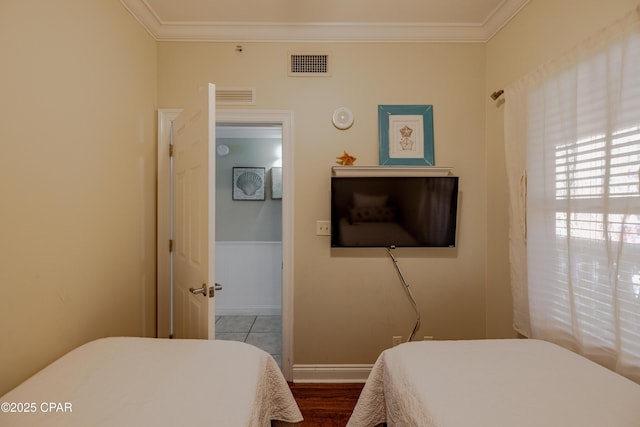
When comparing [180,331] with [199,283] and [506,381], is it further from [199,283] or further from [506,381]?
[506,381]

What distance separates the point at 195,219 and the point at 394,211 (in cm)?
135

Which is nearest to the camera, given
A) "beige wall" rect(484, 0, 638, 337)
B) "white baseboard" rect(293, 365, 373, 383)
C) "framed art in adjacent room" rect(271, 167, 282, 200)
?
"beige wall" rect(484, 0, 638, 337)

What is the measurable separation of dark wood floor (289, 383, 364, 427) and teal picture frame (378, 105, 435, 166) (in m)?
1.71

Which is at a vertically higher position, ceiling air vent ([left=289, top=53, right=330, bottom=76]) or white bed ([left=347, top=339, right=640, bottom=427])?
ceiling air vent ([left=289, top=53, right=330, bottom=76])

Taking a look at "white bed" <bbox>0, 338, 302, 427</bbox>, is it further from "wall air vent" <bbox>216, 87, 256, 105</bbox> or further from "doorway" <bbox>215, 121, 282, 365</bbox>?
"doorway" <bbox>215, 121, 282, 365</bbox>

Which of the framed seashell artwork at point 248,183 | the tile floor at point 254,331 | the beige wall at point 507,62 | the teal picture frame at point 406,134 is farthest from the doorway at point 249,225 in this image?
the beige wall at point 507,62

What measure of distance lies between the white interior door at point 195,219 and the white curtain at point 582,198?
175 centimetres

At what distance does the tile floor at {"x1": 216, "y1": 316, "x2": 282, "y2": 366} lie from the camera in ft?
9.97

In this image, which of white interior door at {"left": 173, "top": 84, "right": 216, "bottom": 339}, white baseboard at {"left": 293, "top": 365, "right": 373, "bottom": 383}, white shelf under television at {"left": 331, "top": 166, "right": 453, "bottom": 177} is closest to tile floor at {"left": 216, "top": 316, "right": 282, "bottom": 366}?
white baseboard at {"left": 293, "top": 365, "right": 373, "bottom": 383}

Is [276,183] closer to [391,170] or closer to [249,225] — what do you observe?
[249,225]

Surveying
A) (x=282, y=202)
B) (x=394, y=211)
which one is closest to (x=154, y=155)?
(x=282, y=202)

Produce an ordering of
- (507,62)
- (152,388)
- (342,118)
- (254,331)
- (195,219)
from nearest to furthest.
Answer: (152,388), (195,219), (507,62), (342,118), (254,331)

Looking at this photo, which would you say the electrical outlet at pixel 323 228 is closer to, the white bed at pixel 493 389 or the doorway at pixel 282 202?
the doorway at pixel 282 202

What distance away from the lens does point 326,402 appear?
6.65 feet
